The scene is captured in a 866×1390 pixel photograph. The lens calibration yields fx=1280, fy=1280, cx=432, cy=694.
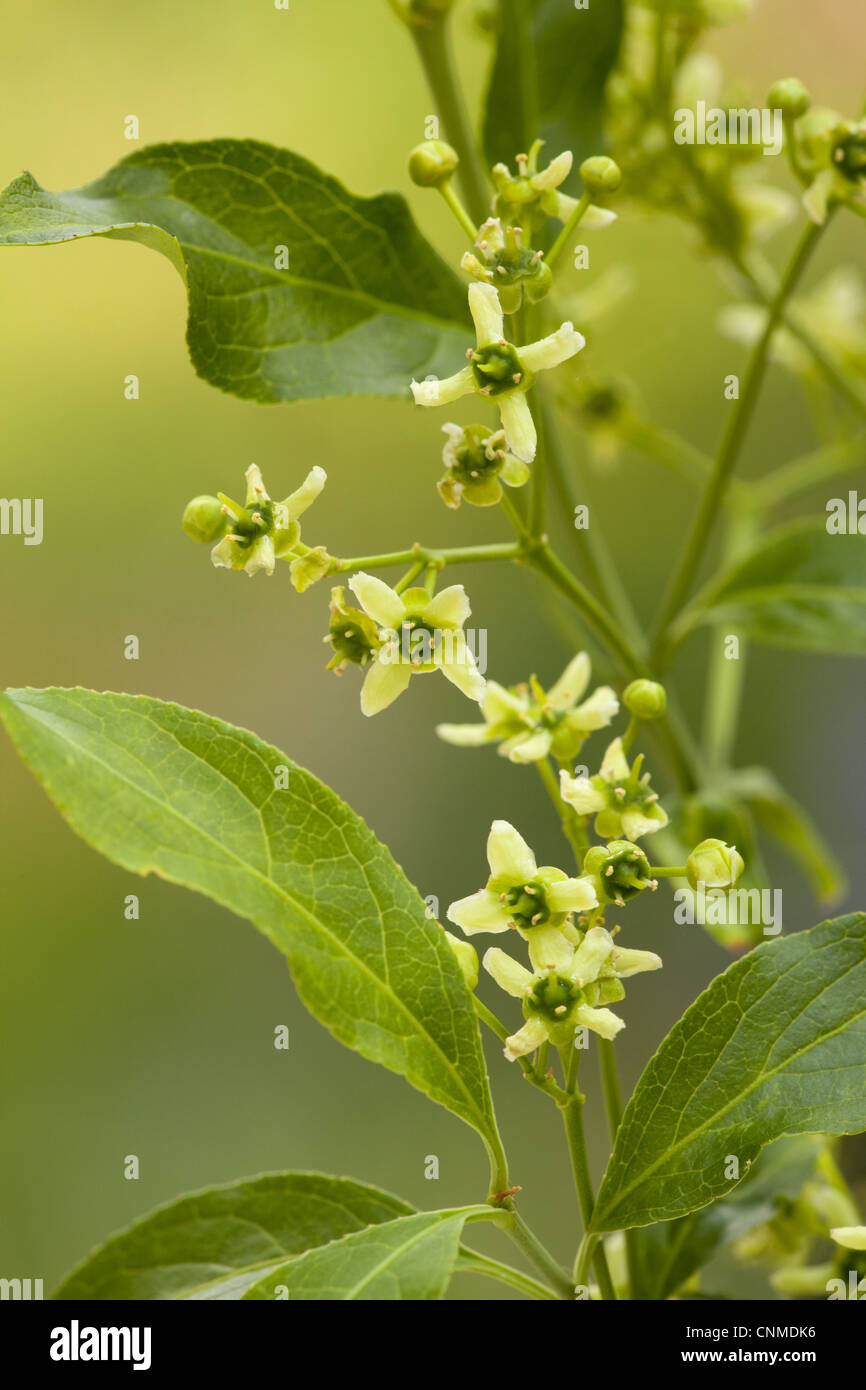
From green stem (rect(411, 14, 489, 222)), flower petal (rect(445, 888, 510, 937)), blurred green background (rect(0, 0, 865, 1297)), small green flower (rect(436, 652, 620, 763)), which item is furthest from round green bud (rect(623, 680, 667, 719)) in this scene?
blurred green background (rect(0, 0, 865, 1297))

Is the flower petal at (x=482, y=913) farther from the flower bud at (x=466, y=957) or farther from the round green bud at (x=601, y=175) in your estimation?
the round green bud at (x=601, y=175)

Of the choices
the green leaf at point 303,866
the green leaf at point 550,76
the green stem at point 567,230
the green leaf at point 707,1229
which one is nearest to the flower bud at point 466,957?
the green leaf at point 303,866

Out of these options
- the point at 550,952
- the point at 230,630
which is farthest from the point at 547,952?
the point at 230,630

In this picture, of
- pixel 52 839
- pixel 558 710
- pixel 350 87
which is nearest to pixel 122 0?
pixel 350 87

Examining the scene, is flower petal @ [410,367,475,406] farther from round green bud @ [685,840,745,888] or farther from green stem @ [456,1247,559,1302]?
green stem @ [456,1247,559,1302]

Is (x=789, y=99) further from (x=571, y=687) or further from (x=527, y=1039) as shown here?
(x=527, y=1039)

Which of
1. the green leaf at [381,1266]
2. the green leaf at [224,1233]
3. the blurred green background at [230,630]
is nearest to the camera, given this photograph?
the green leaf at [381,1266]
